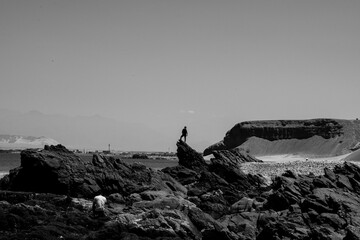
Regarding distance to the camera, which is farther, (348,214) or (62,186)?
(62,186)

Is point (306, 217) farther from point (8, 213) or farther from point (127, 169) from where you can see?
point (127, 169)

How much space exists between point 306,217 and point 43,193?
18041 mm

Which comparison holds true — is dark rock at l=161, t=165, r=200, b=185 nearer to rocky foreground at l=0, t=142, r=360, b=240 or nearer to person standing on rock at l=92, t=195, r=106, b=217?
rocky foreground at l=0, t=142, r=360, b=240

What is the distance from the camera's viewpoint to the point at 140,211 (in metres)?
25.7

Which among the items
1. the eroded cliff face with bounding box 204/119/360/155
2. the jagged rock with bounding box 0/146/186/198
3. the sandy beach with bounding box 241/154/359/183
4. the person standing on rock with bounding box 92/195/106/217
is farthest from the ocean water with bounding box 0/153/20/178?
the eroded cliff face with bounding box 204/119/360/155

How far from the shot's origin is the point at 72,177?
34.9 meters

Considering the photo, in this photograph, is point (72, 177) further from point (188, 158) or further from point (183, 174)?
point (188, 158)

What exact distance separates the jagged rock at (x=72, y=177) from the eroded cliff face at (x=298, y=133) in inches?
4385

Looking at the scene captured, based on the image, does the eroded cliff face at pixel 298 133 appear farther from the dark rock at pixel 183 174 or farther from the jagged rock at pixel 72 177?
the jagged rock at pixel 72 177

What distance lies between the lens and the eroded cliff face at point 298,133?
483 feet

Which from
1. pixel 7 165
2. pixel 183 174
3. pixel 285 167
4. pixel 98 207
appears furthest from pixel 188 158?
pixel 7 165

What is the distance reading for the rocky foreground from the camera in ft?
72.0

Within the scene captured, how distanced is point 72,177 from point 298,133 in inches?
5250

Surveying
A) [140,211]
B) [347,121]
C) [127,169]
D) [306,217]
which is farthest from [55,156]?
[347,121]
